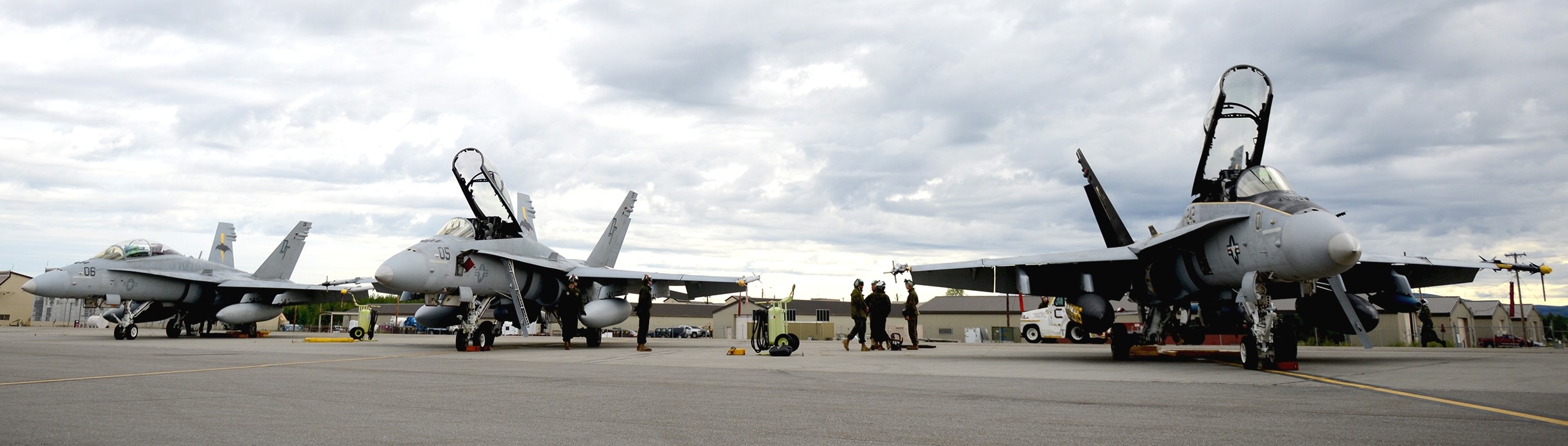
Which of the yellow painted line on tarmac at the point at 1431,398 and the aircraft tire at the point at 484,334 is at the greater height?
Result: the aircraft tire at the point at 484,334

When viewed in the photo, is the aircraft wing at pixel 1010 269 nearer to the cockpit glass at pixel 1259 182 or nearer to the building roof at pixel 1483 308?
the cockpit glass at pixel 1259 182

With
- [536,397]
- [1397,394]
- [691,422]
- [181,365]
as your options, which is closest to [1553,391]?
[1397,394]

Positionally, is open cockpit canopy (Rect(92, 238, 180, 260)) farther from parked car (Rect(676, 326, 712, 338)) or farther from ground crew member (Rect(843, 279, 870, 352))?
parked car (Rect(676, 326, 712, 338))

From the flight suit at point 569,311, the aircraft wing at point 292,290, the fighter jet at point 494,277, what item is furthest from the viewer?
the aircraft wing at point 292,290

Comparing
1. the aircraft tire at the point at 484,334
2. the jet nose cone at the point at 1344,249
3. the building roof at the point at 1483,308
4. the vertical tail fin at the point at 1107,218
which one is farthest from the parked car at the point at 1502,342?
the aircraft tire at the point at 484,334

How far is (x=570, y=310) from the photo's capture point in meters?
18.0

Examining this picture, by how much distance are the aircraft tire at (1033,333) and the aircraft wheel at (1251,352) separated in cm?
1740

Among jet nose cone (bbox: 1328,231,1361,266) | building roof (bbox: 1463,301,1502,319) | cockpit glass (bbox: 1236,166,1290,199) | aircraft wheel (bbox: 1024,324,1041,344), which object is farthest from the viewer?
building roof (bbox: 1463,301,1502,319)

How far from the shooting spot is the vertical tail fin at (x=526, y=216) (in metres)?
19.8

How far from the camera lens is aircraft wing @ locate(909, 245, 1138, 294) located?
1289 centimetres

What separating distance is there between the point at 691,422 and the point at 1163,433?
2.54 metres

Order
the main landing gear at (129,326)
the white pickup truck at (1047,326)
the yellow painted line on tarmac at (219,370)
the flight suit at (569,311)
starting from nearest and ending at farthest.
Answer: the yellow painted line on tarmac at (219,370)
the flight suit at (569,311)
the main landing gear at (129,326)
the white pickup truck at (1047,326)

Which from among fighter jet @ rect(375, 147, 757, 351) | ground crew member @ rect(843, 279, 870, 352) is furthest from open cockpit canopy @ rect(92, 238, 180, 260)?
ground crew member @ rect(843, 279, 870, 352)

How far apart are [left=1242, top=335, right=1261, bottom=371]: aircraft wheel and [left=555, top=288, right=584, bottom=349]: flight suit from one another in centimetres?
1232
